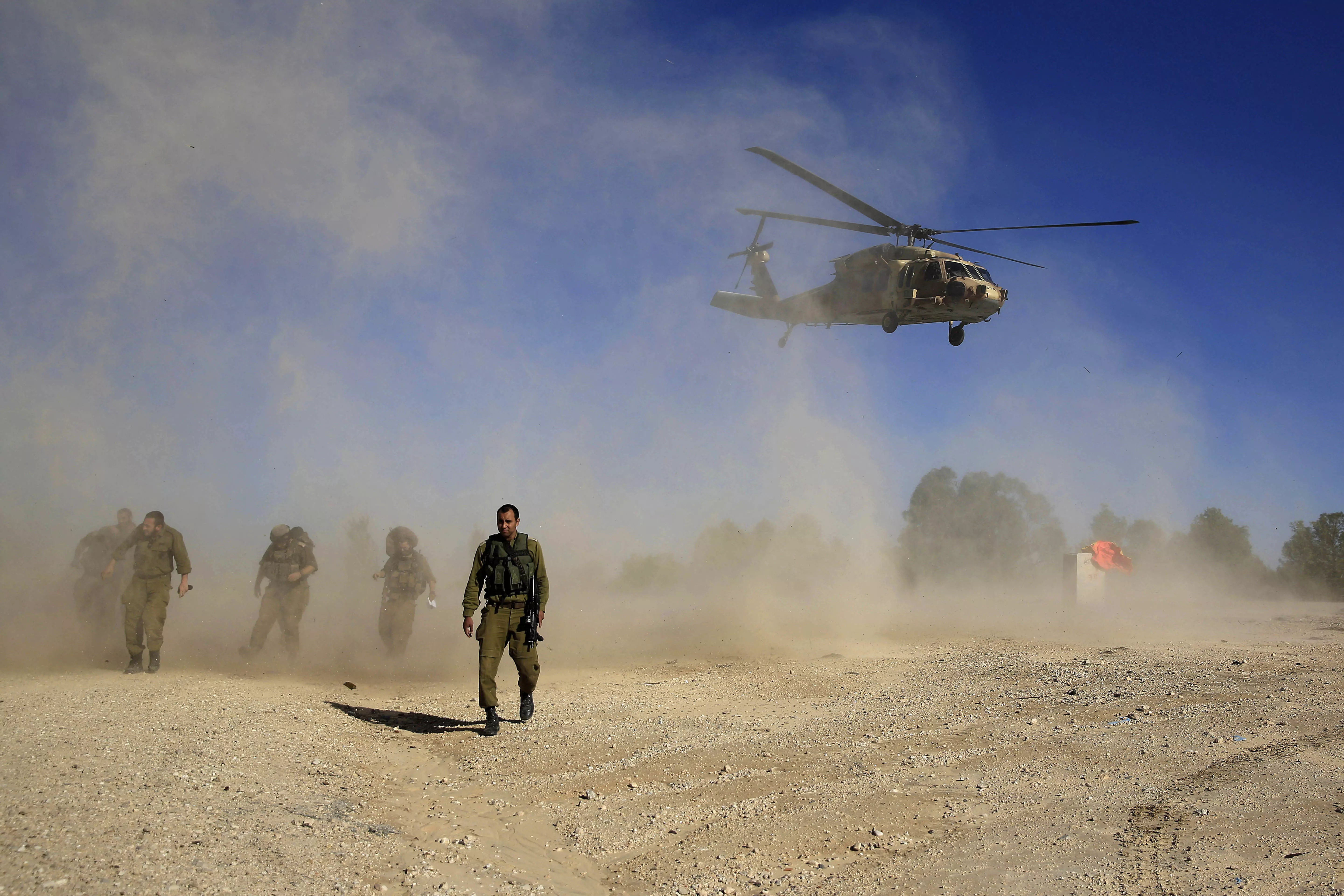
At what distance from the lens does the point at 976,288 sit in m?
12.8

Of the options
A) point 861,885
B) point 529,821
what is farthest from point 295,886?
point 861,885

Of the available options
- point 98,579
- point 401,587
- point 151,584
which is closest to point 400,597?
point 401,587

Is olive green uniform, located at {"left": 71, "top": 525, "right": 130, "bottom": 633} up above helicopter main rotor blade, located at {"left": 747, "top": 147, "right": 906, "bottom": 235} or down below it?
below

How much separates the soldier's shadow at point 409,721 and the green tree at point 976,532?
3171 centimetres

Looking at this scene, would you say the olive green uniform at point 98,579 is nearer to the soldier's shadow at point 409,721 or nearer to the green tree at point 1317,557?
the soldier's shadow at point 409,721

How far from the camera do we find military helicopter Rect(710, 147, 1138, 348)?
1287 cm

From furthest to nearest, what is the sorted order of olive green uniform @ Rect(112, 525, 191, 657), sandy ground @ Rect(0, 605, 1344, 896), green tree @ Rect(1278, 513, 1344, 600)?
1. green tree @ Rect(1278, 513, 1344, 600)
2. olive green uniform @ Rect(112, 525, 191, 657)
3. sandy ground @ Rect(0, 605, 1344, 896)

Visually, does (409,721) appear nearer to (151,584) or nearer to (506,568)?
(506,568)

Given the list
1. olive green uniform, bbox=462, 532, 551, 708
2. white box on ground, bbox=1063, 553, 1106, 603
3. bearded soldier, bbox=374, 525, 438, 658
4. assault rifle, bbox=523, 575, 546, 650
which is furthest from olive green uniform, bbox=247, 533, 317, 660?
white box on ground, bbox=1063, 553, 1106, 603

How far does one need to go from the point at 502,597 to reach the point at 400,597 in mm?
4700

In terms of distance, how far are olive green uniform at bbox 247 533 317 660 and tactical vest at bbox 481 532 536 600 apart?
4.55 meters

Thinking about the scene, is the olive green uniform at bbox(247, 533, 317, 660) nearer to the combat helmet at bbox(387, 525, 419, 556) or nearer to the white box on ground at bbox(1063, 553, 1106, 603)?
the combat helmet at bbox(387, 525, 419, 556)

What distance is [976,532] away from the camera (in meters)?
42.5

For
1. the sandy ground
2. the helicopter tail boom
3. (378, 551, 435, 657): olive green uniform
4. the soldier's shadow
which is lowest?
the soldier's shadow
